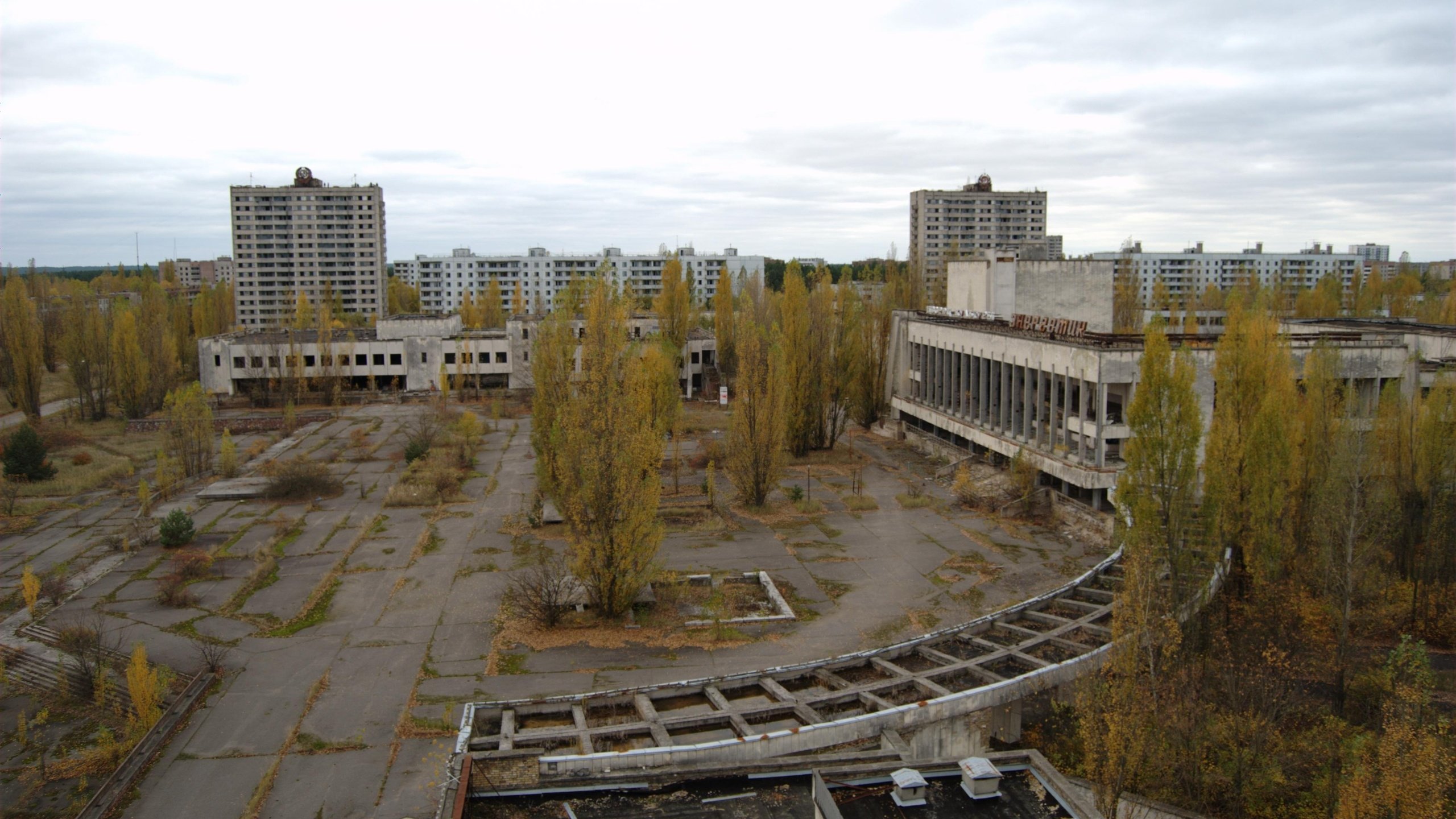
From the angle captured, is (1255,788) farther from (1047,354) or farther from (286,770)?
(1047,354)

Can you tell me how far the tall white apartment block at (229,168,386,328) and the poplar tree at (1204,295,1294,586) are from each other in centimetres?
8410

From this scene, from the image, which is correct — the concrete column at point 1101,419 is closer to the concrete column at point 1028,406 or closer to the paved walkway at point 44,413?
the concrete column at point 1028,406

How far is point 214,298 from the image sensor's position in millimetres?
71062

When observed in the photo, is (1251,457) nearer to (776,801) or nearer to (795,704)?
(795,704)

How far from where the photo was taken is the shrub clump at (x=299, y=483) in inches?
1249

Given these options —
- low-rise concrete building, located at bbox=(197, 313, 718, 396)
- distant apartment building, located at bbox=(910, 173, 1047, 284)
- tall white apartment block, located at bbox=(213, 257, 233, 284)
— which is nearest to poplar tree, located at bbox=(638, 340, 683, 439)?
low-rise concrete building, located at bbox=(197, 313, 718, 396)

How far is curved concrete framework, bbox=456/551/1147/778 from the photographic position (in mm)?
13281

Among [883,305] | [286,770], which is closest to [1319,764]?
[286,770]

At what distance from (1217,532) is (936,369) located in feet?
74.7

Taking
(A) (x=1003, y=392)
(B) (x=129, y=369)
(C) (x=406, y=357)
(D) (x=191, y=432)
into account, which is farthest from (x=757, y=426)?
(B) (x=129, y=369)

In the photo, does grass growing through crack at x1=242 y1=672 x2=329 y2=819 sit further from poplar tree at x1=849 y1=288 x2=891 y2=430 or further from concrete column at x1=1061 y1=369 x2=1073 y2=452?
poplar tree at x1=849 y1=288 x2=891 y2=430

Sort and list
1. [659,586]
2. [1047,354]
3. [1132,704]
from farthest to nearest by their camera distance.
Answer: [1047,354] → [659,586] → [1132,704]

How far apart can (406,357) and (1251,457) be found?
161 feet

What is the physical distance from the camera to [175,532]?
25.8m
